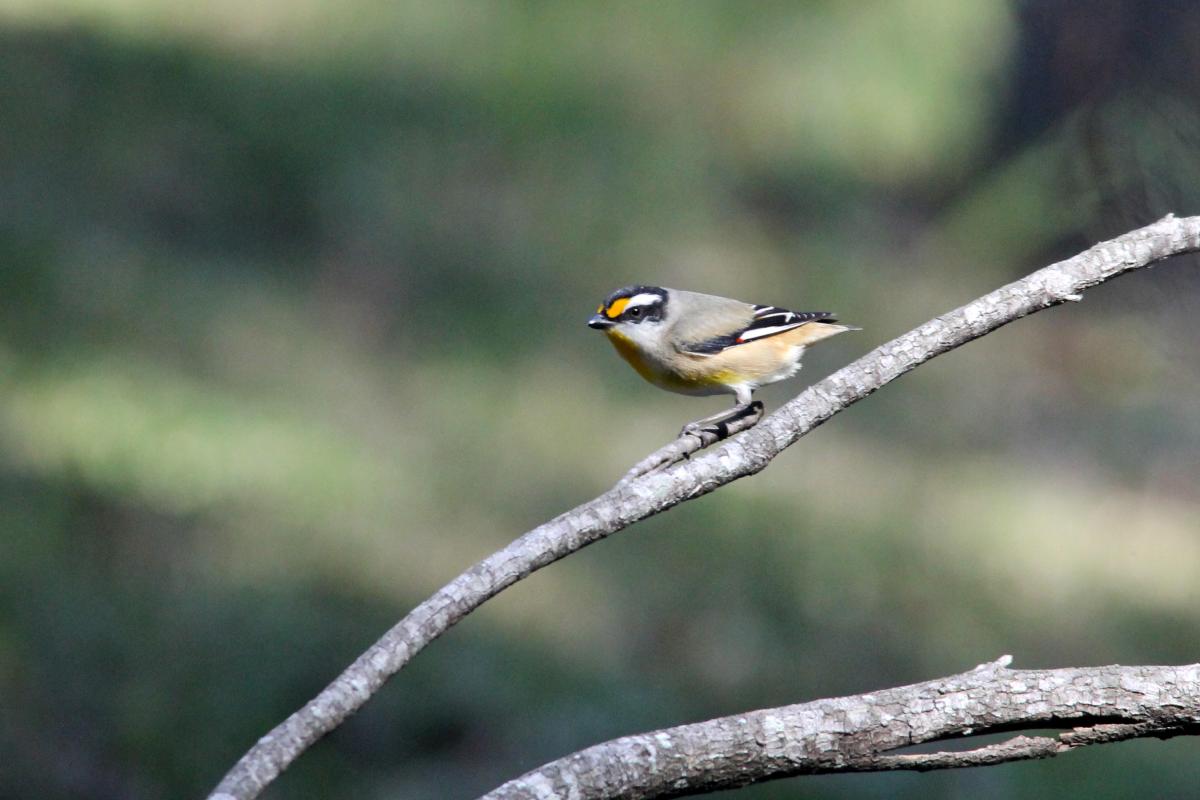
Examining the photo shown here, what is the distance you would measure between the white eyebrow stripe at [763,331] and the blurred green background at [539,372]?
1060 mm

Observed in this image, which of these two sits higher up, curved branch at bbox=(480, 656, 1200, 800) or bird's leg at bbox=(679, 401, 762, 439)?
bird's leg at bbox=(679, 401, 762, 439)

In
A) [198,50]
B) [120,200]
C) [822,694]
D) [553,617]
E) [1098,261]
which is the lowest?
[1098,261]

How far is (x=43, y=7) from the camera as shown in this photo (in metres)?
7.09

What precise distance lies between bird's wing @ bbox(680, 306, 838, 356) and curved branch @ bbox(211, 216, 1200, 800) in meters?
1.58

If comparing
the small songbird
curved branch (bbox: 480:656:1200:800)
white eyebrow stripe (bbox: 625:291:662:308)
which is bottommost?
curved branch (bbox: 480:656:1200:800)

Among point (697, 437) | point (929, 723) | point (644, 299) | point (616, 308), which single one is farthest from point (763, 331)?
point (929, 723)

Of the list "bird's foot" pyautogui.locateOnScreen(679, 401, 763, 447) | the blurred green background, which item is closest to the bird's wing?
"bird's foot" pyautogui.locateOnScreen(679, 401, 763, 447)

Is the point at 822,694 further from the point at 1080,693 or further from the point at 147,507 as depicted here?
the point at 1080,693

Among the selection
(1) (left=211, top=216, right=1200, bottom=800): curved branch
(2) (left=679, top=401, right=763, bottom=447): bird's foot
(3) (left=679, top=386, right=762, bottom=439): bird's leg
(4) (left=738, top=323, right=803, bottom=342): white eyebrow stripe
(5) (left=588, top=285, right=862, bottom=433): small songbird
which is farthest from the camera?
(4) (left=738, top=323, right=803, bottom=342): white eyebrow stripe

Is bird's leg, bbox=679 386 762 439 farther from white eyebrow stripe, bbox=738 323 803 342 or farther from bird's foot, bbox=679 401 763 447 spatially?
white eyebrow stripe, bbox=738 323 803 342

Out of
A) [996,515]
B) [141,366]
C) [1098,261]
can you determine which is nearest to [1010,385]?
[996,515]

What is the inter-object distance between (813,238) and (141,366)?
152 inches

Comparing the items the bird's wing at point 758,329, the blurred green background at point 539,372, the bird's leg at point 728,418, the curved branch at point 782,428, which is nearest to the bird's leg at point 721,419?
the bird's leg at point 728,418

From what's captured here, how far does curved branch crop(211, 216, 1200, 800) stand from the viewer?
1.95m
